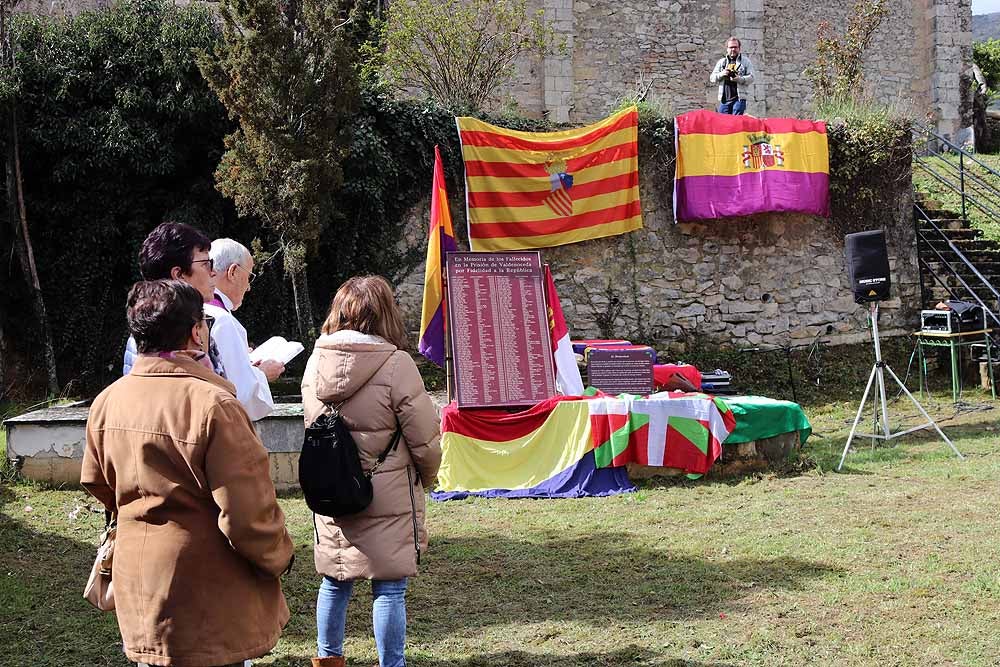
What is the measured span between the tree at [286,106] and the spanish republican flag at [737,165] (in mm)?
3975

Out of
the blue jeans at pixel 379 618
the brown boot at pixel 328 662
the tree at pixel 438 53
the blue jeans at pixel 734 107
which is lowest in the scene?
the brown boot at pixel 328 662

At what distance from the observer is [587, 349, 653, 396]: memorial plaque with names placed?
7410 mm

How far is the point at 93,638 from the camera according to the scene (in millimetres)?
4238

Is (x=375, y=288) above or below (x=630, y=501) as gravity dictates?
above

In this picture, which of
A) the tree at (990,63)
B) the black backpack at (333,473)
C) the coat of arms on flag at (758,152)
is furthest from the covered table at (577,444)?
the tree at (990,63)

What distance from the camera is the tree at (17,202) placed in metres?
9.55

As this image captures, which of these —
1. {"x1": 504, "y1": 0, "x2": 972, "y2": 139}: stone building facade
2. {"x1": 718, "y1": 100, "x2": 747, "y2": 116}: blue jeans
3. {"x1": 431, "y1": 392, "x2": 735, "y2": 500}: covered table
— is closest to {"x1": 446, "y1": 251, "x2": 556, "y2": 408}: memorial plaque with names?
{"x1": 431, "y1": 392, "x2": 735, "y2": 500}: covered table

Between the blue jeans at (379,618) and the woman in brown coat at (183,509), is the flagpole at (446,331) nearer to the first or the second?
the blue jeans at (379,618)

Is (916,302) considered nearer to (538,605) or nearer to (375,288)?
(538,605)

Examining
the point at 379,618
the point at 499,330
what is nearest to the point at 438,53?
the point at 499,330

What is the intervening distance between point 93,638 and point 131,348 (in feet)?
5.91

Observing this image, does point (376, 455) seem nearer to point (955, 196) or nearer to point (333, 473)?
point (333, 473)

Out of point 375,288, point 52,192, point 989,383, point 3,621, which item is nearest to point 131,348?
point 375,288

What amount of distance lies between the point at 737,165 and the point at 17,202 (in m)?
7.74
